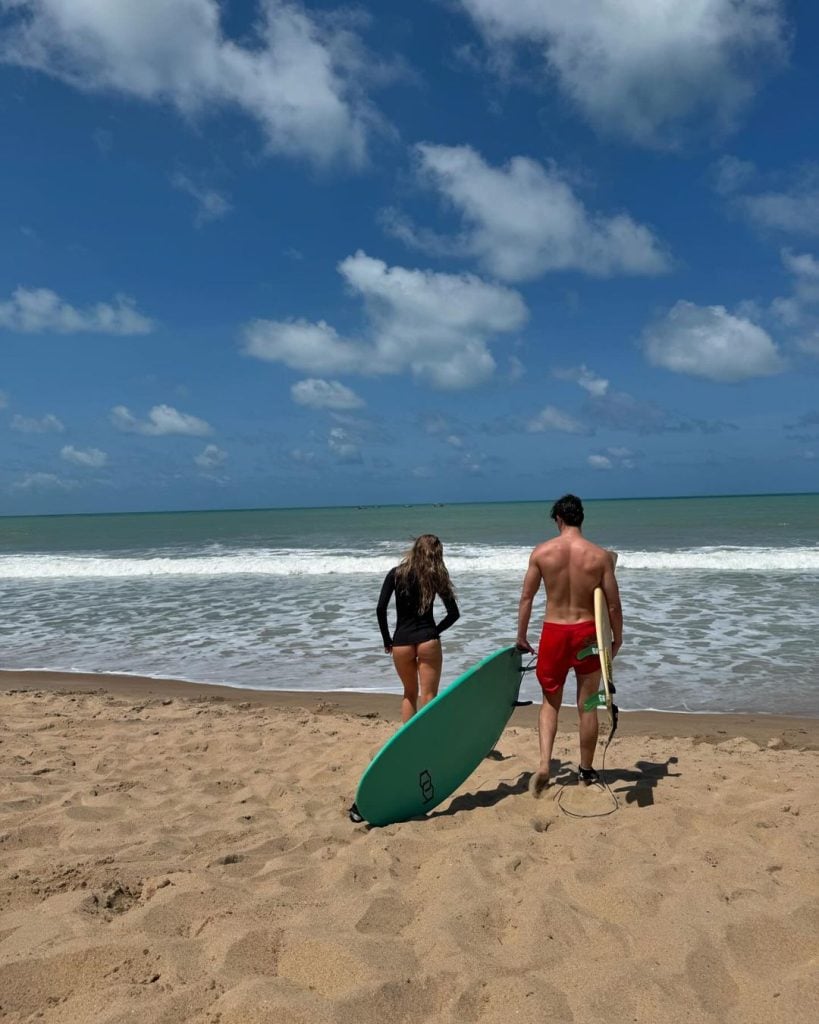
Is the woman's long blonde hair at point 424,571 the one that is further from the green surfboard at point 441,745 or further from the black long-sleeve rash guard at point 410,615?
the green surfboard at point 441,745

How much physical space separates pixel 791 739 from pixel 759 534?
26537 millimetres

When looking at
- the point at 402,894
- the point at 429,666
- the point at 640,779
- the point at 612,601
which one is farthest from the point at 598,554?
the point at 402,894

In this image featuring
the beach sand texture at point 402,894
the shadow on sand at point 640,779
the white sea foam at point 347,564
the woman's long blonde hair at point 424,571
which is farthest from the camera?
the white sea foam at point 347,564

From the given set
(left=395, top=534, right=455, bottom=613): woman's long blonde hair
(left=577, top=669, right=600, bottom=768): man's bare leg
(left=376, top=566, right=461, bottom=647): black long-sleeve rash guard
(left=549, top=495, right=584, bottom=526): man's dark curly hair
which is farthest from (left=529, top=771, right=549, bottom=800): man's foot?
(left=549, top=495, right=584, bottom=526): man's dark curly hair

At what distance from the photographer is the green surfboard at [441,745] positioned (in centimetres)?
396

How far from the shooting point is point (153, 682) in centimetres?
815

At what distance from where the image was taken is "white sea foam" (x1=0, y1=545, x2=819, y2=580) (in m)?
19.3

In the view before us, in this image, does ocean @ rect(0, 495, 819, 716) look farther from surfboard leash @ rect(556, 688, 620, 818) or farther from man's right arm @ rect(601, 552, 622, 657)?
man's right arm @ rect(601, 552, 622, 657)

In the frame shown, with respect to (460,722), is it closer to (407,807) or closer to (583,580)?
(407,807)

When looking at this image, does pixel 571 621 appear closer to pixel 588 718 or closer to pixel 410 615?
pixel 588 718

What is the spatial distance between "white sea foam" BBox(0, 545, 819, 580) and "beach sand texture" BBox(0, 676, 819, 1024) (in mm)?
14259

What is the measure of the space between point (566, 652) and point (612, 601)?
433 mm

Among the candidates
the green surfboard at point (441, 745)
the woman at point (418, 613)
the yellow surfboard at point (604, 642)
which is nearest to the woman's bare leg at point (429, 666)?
the woman at point (418, 613)

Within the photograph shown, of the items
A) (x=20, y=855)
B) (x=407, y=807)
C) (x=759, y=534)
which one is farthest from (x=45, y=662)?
(x=759, y=534)
